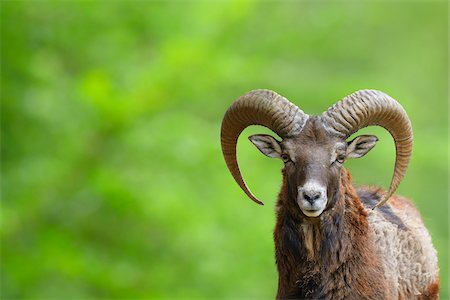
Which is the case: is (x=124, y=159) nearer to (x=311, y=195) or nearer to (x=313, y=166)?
(x=313, y=166)

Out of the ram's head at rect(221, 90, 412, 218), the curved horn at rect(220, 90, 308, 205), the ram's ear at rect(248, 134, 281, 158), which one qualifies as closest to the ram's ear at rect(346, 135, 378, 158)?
the ram's head at rect(221, 90, 412, 218)

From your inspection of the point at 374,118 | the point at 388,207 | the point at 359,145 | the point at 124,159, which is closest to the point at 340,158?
the point at 359,145

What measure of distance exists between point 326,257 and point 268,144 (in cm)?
123

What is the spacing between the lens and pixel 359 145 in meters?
11.5

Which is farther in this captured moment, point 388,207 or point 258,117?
point 388,207

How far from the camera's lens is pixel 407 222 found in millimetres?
12375

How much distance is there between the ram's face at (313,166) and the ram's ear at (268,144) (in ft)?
0.56

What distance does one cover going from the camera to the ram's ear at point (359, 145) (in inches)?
448

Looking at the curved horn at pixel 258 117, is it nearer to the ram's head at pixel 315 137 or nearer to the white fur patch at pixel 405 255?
the ram's head at pixel 315 137

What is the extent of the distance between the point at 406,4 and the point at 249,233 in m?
24.8

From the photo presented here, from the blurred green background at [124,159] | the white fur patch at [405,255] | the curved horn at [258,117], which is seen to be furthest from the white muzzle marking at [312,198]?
the blurred green background at [124,159]

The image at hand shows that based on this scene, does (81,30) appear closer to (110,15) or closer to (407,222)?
(110,15)

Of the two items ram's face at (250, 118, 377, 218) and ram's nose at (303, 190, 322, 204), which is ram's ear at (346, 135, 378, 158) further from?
ram's nose at (303, 190, 322, 204)

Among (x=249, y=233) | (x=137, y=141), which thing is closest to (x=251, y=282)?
(x=249, y=233)
